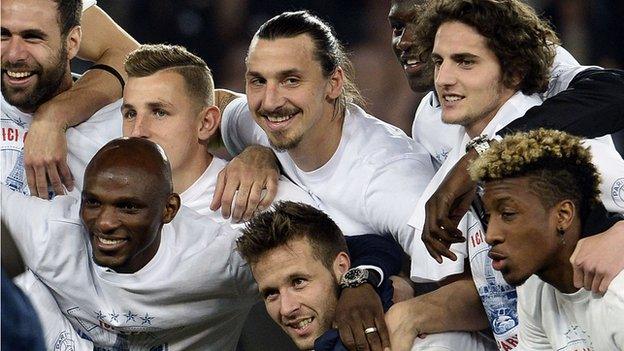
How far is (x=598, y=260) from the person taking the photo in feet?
6.61

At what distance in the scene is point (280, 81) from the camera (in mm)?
2684

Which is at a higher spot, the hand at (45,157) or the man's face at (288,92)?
the man's face at (288,92)

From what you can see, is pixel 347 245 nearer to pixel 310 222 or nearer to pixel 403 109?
pixel 310 222

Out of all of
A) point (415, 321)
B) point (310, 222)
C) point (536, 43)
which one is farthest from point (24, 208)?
point (536, 43)

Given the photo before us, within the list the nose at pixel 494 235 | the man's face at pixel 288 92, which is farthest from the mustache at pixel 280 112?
the nose at pixel 494 235

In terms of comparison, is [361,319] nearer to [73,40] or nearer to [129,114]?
[129,114]

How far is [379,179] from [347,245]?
7.4 inches

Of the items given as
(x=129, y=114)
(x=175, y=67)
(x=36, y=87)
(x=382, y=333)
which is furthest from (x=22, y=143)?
(x=382, y=333)

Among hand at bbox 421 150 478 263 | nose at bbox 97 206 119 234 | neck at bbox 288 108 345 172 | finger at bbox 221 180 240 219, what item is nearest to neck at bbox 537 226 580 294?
hand at bbox 421 150 478 263

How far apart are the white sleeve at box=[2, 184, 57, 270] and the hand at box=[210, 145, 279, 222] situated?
1.36 ft

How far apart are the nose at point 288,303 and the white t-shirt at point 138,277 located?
9.0 inches

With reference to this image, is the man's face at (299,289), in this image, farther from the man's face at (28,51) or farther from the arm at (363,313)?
the man's face at (28,51)

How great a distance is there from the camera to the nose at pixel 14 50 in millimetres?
2787

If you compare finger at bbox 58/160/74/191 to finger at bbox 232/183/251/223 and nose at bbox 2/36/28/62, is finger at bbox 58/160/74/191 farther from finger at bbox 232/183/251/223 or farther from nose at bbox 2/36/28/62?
finger at bbox 232/183/251/223
